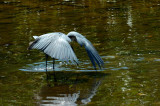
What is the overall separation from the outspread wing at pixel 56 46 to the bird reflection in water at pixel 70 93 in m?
0.40

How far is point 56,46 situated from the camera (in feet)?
18.7

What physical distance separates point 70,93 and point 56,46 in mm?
841

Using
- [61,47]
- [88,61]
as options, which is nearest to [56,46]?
[61,47]

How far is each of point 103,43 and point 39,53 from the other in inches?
60.4

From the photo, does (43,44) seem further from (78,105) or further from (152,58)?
(152,58)

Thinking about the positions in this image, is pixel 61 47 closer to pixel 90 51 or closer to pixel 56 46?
pixel 56 46

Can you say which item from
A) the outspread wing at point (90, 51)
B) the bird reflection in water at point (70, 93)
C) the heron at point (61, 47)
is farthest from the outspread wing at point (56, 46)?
the bird reflection in water at point (70, 93)

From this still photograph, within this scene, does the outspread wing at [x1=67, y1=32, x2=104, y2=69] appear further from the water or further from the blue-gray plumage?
the water

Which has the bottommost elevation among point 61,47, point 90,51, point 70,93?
point 70,93

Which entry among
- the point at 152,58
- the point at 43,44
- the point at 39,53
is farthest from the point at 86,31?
the point at 43,44

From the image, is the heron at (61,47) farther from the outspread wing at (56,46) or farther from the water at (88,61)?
the water at (88,61)

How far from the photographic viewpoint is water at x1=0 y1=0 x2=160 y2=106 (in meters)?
5.01

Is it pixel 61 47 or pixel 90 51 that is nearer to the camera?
pixel 61 47

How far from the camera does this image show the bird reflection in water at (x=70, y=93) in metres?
4.78
